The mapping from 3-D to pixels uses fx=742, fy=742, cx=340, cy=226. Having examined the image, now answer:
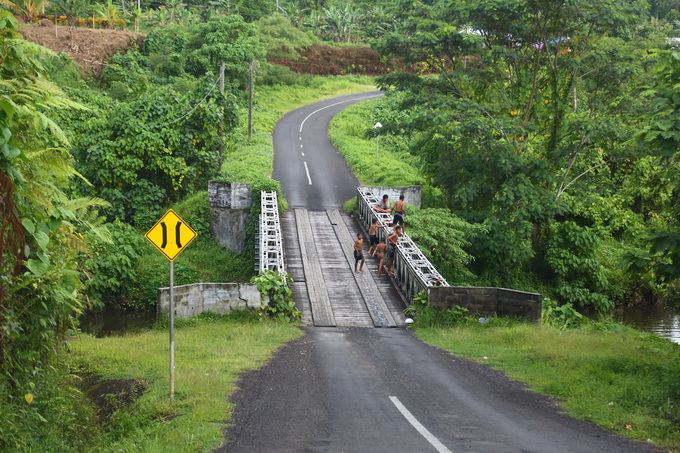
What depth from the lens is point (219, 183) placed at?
3094cm

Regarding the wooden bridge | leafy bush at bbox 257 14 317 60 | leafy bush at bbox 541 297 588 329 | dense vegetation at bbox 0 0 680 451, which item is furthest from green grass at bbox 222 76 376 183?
leafy bush at bbox 541 297 588 329

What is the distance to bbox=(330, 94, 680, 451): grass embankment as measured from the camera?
10672 millimetres

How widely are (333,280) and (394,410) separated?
12.1 meters

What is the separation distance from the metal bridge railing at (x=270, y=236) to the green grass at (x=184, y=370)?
295 cm

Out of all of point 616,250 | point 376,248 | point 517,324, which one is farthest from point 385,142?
point 517,324

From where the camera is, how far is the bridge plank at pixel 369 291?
2006 centimetres

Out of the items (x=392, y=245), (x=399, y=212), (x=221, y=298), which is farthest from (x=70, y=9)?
(x=221, y=298)

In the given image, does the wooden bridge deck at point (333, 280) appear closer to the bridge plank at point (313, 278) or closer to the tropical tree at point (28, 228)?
the bridge plank at point (313, 278)

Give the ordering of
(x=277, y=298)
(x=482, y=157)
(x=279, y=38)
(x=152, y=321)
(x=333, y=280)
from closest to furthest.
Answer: (x=277, y=298), (x=333, y=280), (x=152, y=321), (x=482, y=157), (x=279, y=38)

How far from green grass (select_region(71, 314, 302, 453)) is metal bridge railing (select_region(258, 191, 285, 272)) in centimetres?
295

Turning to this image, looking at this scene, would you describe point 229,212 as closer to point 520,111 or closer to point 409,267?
point 409,267

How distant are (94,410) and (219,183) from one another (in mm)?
20182

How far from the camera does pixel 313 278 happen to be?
2328 centimetres

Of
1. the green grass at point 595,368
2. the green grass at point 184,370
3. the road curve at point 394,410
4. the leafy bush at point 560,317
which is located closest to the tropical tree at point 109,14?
the green grass at point 184,370
